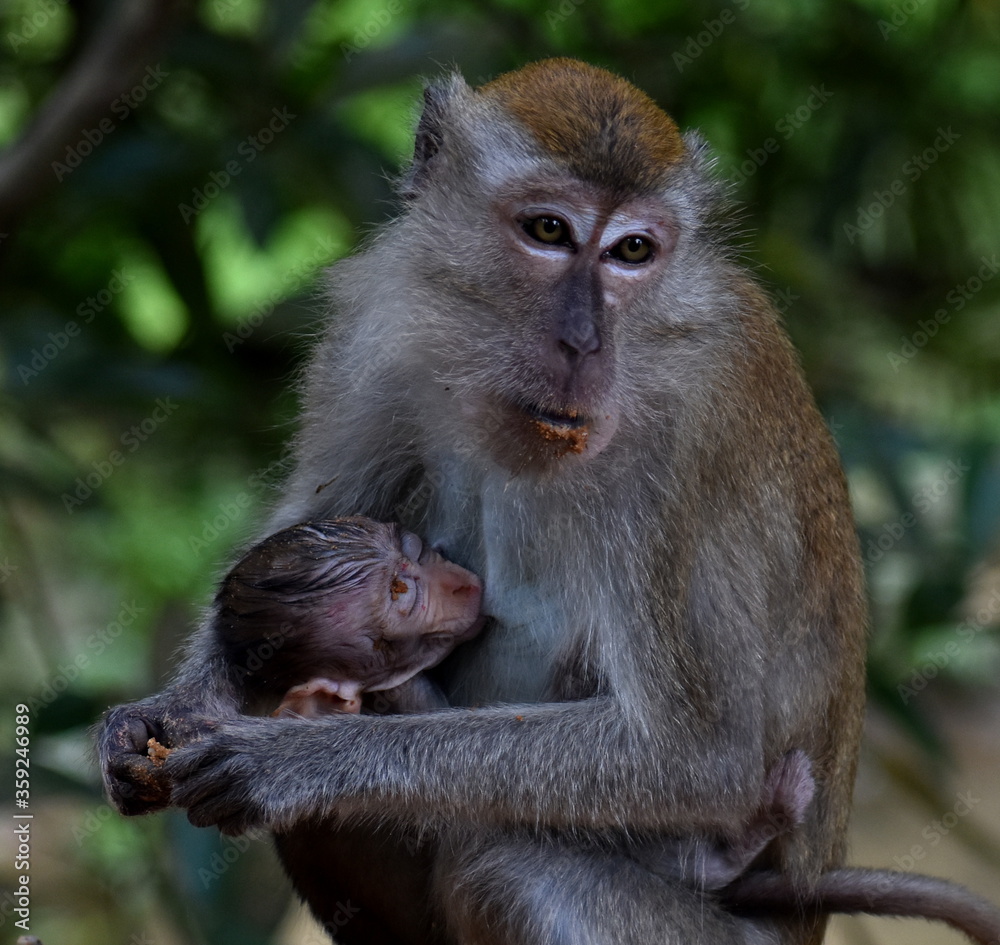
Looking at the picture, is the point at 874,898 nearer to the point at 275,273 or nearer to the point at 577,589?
the point at 577,589

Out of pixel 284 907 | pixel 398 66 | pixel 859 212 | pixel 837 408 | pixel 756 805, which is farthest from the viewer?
pixel 859 212

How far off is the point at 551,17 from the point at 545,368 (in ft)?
11.1

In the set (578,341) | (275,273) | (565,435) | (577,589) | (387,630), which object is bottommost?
(275,273)

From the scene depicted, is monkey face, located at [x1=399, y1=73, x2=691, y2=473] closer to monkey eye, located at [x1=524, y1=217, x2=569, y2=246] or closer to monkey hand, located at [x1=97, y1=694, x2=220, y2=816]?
monkey eye, located at [x1=524, y1=217, x2=569, y2=246]

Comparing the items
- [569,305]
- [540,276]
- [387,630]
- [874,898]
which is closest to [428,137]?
[540,276]

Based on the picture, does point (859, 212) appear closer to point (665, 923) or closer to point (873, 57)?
point (873, 57)

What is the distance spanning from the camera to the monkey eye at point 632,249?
3.55 metres

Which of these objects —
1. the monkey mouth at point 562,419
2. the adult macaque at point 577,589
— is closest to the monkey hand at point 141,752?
the adult macaque at point 577,589

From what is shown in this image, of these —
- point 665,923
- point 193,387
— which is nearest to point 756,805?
point 665,923

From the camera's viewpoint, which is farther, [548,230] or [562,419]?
[548,230]

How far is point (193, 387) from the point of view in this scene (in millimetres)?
5207

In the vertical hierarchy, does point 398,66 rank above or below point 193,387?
above

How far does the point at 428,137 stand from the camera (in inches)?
156

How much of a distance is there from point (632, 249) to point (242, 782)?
1703 millimetres
